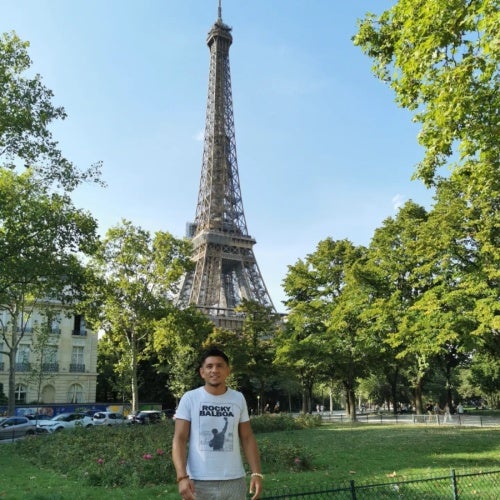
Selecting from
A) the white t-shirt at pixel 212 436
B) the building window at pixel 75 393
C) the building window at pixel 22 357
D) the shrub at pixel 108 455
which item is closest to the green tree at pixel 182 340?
the building window at pixel 75 393

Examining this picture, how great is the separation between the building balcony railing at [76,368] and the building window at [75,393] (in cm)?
152

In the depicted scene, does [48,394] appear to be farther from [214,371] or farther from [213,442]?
[213,442]

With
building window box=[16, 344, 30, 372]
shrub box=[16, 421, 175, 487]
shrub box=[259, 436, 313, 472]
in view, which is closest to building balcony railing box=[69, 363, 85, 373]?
building window box=[16, 344, 30, 372]

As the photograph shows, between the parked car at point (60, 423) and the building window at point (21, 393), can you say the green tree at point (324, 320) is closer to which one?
the parked car at point (60, 423)

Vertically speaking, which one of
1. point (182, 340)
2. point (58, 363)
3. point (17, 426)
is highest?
point (182, 340)

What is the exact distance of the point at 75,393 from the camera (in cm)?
A: 5619

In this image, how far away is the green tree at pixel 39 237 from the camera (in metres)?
20.7

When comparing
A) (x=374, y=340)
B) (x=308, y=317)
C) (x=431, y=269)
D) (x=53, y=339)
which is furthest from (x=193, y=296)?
(x=431, y=269)

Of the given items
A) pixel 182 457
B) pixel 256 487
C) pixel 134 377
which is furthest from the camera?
pixel 134 377

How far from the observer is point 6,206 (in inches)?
828

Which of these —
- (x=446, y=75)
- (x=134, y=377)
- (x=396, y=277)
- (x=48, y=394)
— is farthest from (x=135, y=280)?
(x=446, y=75)

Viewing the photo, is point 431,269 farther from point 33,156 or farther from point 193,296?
point 193,296

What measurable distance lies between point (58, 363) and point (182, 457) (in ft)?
183

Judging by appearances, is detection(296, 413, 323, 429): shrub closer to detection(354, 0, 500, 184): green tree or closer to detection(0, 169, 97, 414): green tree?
detection(0, 169, 97, 414): green tree
